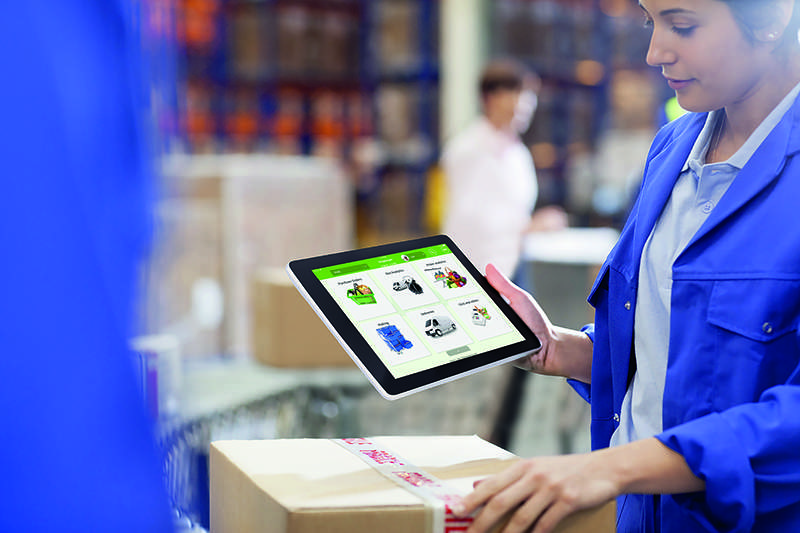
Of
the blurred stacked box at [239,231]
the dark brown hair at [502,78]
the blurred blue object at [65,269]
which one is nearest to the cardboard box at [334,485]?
the blurred blue object at [65,269]

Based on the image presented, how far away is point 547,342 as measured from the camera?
1.16 meters

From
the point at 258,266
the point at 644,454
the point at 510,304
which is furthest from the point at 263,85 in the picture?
the point at 644,454

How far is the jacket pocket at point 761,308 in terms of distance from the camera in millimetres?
875

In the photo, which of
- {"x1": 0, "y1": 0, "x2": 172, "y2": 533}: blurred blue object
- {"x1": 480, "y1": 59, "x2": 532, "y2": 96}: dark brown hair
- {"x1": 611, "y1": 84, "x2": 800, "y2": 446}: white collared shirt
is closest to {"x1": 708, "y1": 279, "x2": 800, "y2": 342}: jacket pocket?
{"x1": 611, "y1": 84, "x2": 800, "y2": 446}: white collared shirt

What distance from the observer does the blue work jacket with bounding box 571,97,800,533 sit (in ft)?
2.68

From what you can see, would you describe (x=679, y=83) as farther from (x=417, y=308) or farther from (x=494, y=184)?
(x=494, y=184)

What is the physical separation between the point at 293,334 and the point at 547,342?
1787mm

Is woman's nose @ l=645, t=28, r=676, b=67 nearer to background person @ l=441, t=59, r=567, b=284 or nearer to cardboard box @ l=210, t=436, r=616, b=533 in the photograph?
cardboard box @ l=210, t=436, r=616, b=533

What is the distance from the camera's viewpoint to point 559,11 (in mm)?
5531

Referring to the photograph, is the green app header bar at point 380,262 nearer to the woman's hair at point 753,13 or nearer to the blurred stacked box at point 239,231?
the woman's hair at point 753,13

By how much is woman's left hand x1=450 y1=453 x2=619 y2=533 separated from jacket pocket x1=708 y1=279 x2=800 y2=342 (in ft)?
0.75

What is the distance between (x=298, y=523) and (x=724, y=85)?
0.65 metres

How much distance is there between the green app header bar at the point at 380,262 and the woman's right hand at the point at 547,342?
3.0 inches

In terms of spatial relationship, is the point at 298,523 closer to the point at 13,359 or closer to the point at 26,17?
the point at 13,359
